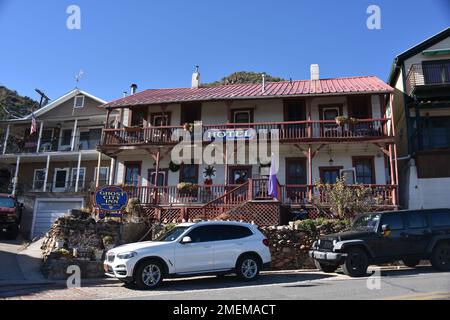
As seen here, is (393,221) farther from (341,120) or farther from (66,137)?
(66,137)

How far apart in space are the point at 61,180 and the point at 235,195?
17.5 metres

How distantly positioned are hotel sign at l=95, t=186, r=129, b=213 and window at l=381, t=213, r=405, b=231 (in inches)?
369

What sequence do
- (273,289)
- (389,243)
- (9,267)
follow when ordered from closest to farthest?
1. (273,289)
2. (389,243)
3. (9,267)

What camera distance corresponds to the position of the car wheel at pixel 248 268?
10198 millimetres

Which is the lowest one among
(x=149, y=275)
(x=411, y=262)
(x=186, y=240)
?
(x=149, y=275)

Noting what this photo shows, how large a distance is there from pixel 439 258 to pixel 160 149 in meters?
14.4

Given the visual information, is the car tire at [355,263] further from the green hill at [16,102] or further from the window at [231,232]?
the green hill at [16,102]

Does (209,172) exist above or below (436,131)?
below

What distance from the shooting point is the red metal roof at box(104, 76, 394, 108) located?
66.6 feet

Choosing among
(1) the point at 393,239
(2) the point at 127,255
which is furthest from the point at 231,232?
(1) the point at 393,239

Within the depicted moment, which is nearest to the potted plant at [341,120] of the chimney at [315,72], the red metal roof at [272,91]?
the red metal roof at [272,91]

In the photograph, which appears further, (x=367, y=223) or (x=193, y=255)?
(x=367, y=223)

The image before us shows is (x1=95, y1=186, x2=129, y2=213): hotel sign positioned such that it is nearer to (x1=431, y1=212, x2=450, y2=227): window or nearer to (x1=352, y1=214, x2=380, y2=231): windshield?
(x1=352, y1=214, x2=380, y2=231): windshield

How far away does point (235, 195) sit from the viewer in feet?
56.4
